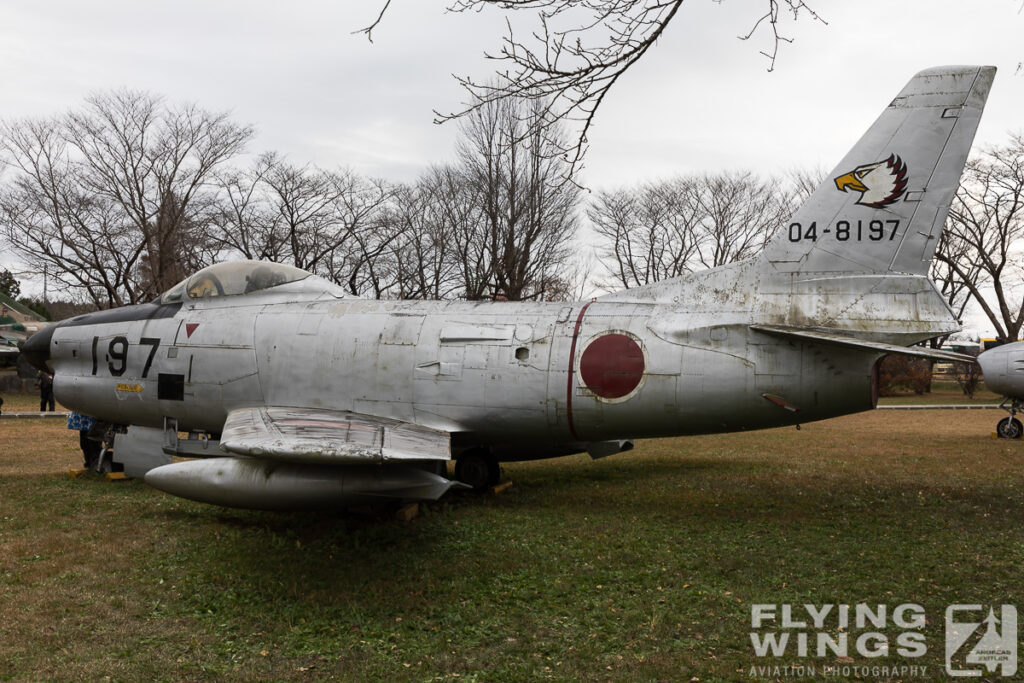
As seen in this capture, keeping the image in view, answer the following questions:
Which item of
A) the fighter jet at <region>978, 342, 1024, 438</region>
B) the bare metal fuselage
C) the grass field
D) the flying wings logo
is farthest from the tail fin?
the fighter jet at <region>978, 342, 1024, 438</region>

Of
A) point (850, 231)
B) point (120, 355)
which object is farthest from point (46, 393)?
point (850, 231)

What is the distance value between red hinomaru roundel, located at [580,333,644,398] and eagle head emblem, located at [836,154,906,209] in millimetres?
2861

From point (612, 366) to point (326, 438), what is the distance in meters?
3.10

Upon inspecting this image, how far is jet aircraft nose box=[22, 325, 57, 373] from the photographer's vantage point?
385 inches

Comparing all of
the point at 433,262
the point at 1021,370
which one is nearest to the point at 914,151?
the point at 1021,370

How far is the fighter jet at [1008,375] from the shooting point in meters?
14.7

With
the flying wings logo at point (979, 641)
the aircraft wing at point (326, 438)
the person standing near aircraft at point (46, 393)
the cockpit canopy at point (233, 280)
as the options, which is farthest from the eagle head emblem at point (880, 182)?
the person standing near aircraft at point (46, 393)

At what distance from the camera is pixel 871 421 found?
20688 millimetres

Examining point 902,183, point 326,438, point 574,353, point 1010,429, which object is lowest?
point 1010,429

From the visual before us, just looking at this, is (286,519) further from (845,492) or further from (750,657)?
(845,492)

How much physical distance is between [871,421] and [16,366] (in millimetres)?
35427

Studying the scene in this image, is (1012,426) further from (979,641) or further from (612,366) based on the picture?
(979,641)

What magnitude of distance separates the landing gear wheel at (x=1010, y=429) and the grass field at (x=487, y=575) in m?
6.56

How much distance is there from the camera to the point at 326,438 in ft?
20.7
